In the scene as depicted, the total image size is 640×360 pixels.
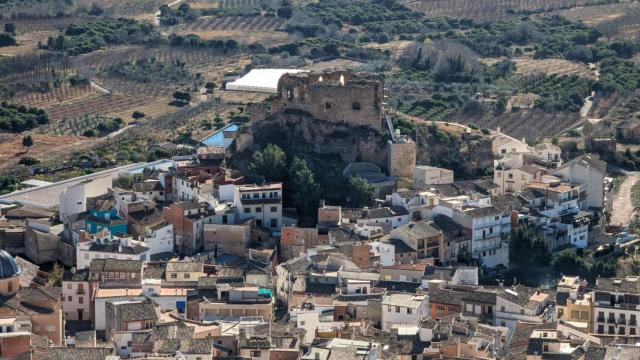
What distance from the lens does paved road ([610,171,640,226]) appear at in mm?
57203

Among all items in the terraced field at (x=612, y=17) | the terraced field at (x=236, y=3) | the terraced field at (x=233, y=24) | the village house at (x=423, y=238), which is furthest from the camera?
the terraced field at (x=236, y=3)

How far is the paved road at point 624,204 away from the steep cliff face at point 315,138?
808 cm

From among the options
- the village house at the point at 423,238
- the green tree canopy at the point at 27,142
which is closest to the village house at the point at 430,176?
the village house at the point at 423,238

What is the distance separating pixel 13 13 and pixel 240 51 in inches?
771

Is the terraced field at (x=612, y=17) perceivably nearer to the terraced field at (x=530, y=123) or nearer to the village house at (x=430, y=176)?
the terraced field at (x=530, y=123)

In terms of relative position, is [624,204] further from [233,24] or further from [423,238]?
[233,24]

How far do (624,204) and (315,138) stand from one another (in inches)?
433

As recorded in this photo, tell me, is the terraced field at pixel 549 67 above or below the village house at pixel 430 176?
below

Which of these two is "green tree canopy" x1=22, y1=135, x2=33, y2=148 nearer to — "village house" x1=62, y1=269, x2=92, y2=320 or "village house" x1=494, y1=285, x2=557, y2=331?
"village house" x1=62, y1=269, x2=92, y2=320

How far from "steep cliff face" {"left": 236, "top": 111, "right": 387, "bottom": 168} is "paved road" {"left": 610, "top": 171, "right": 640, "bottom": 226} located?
8.08m

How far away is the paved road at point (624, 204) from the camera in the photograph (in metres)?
57.2

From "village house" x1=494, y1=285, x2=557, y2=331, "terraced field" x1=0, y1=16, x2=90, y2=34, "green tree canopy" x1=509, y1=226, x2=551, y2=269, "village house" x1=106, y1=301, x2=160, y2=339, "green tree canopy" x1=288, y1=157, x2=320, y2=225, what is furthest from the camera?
"terraced field" x1=0, y1=16, x2=90, y2=34

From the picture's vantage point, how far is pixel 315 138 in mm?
57625

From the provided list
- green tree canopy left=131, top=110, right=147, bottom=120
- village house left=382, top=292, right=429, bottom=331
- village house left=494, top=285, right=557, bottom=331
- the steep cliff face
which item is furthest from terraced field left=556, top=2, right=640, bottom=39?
village house left=382, top=292, right=429, bottom=331
